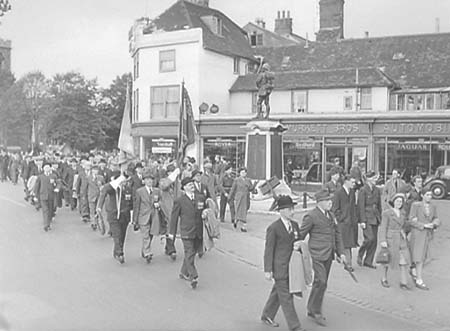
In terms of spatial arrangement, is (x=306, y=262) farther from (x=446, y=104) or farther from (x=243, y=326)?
(x=446, y=104)

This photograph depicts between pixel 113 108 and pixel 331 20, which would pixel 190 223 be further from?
pixel 113 108

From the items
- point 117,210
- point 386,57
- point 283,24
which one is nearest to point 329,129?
point 386,57

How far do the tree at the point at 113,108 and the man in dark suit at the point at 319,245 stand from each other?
4111 centimetres

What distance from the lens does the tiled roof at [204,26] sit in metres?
35.5

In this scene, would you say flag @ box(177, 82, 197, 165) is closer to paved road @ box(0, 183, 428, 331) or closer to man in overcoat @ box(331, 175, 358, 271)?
paved road @ box(0, 183, 428, 331)

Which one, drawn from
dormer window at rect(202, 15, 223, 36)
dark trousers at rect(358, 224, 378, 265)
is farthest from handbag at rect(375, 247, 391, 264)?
dormer window at rect(202, 15, 223, 36)

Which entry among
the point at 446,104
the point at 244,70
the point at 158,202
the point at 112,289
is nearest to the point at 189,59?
the point at 244,70

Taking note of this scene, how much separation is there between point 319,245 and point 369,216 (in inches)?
136

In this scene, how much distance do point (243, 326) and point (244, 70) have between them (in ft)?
104

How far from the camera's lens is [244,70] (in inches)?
1486

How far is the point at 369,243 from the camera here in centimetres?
1040

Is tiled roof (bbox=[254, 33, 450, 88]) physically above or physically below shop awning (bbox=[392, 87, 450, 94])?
above

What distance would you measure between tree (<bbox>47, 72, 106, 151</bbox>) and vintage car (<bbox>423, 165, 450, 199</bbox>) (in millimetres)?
21854

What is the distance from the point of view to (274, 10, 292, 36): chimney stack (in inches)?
2146
